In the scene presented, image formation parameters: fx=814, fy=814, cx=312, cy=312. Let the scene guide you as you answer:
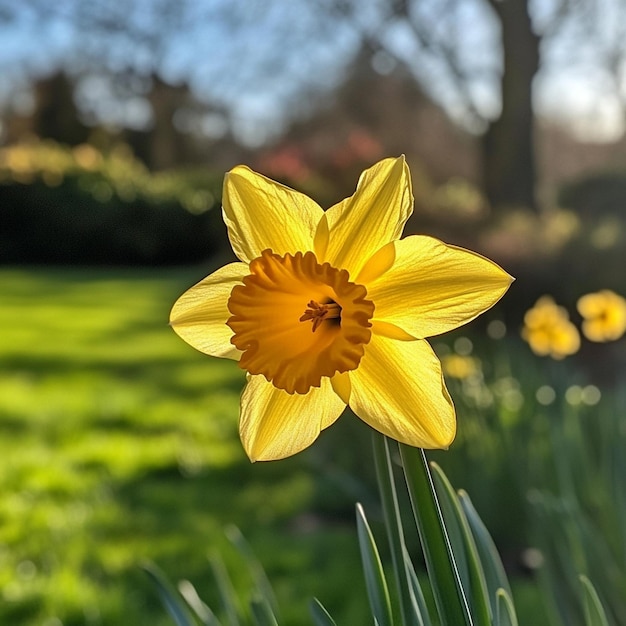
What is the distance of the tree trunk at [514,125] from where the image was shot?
800cm

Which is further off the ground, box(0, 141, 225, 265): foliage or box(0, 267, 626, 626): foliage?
box(0, 141, 225, 265): foliage

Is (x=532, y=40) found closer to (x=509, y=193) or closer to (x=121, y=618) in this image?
(x=509, y=193)

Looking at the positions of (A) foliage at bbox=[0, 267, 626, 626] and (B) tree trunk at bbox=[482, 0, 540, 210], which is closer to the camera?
(A) foliage at bbox=[0, 267, 626, 626]

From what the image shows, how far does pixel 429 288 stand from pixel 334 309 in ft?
0.24

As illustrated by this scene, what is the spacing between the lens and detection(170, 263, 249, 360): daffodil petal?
615 millimetres

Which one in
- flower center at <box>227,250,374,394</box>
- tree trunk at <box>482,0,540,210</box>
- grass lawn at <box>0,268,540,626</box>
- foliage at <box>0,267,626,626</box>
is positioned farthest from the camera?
tree trunk at <box>482,0,540,210</box>

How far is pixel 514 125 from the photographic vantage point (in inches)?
332

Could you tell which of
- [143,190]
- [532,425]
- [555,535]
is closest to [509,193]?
[143,190]

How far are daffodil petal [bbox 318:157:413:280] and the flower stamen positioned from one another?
3cm

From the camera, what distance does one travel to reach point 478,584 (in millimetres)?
638

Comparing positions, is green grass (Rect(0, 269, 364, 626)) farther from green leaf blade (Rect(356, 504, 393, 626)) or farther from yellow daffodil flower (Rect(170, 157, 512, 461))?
yellow daffodil flower (Rect(170, 157, 512, 461))

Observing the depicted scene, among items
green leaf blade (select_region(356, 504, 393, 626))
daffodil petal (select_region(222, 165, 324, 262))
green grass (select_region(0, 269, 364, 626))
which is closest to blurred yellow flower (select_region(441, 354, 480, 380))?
green grass (select_region(0, 269, 364, 626))

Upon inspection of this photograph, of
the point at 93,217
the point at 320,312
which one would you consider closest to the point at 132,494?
the point at 320,312

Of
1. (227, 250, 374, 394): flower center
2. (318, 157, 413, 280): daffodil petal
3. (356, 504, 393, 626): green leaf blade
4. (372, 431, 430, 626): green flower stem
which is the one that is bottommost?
(356, 504, 393, 626): green leaf blade
